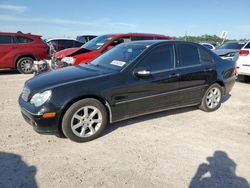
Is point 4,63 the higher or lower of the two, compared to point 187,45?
lower

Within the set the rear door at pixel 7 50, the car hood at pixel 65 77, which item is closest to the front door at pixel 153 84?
the car hood at pixel 65 77

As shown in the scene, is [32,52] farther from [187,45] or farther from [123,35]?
[187,45]

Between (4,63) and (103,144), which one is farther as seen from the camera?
(4,63)

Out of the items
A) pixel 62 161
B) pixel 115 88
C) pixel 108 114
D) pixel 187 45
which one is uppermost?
pixel 187 45

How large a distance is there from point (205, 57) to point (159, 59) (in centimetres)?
130

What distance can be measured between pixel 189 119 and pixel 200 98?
0.60m

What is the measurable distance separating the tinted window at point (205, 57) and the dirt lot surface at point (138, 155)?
3.95 ft

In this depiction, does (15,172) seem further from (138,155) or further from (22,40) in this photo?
(22,40)

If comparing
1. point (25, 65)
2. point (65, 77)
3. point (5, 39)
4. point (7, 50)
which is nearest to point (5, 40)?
point (5, 39)

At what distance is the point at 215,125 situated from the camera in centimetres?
471

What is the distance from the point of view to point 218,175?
3049 millimetres

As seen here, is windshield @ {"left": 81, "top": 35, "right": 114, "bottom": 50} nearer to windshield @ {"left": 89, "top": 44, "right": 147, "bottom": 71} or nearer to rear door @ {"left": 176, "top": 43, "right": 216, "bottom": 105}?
windshield @ {"left": 89, "top": 44, "right": 147, "bottom": 71}

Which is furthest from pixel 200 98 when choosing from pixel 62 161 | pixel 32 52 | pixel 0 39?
pixel 0 39

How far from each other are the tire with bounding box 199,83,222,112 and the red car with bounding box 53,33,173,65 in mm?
3702
